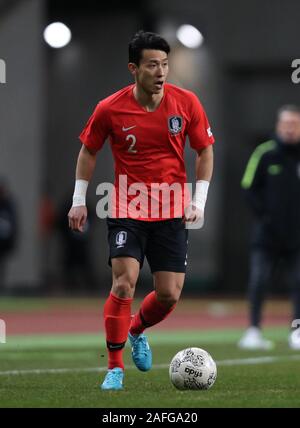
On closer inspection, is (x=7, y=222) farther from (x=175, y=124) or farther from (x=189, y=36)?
(x=175, y=124)

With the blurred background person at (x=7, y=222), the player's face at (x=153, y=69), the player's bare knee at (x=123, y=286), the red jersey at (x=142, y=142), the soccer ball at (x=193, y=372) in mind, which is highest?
the player's face at (x=153, y=69)

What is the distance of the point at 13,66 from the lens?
27.2 meters

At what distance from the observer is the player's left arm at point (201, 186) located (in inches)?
344

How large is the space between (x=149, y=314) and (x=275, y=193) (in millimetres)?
4865

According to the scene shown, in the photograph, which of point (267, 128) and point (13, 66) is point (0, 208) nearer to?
point (13, 66)

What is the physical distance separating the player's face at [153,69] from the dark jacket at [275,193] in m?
5.15

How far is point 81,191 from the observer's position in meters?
8.88

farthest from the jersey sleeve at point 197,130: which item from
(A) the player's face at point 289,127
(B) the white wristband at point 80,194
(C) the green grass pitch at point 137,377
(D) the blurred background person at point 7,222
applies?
(D) the blurred background person at point 7,222

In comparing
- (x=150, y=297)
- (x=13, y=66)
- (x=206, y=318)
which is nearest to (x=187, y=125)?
(x=150, y=297)

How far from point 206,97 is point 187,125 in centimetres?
1999

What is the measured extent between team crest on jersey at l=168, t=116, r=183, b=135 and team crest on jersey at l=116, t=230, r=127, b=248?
853mm

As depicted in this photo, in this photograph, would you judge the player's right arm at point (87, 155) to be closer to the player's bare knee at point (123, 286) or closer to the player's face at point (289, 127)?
the player's bare knee at point (123, 286)

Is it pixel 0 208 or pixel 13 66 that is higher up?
pixel 13 66
